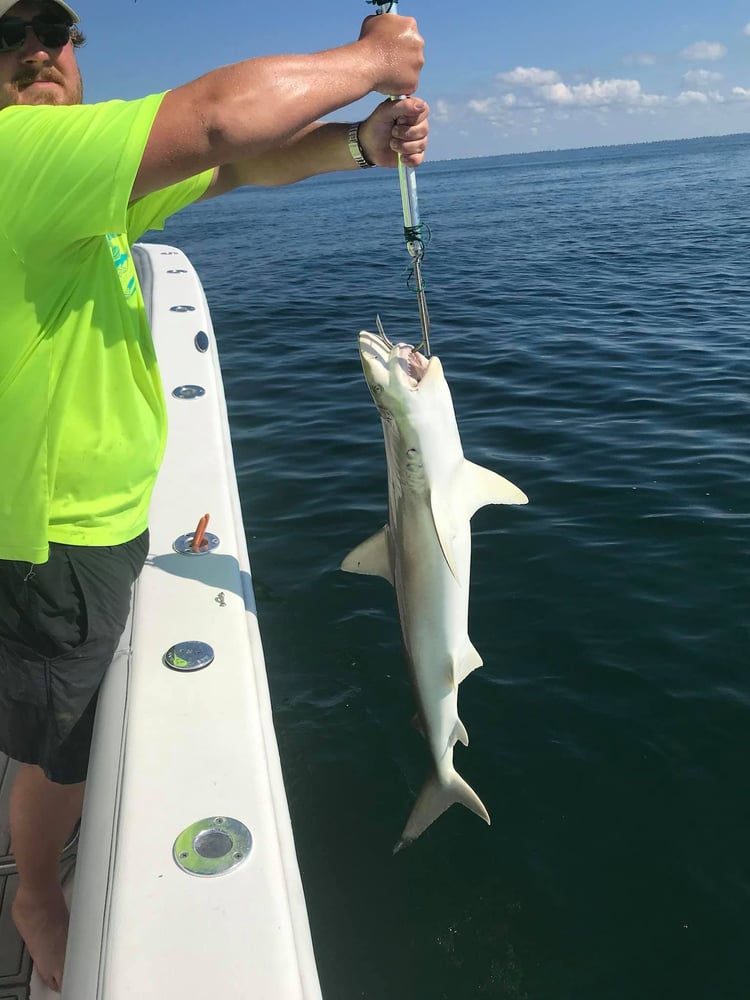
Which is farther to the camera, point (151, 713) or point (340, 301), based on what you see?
point (340, 301)

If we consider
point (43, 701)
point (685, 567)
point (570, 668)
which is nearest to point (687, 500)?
point (685, 567)

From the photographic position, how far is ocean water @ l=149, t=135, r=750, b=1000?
3.27 metres

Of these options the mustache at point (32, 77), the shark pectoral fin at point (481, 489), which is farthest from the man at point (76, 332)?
the shark pectoral fin at point (481, 489)

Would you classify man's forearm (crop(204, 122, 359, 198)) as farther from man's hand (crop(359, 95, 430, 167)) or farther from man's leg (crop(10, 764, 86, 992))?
man's leg (crop(10, 764, 86, 992))

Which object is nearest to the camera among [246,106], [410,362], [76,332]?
[246,106]

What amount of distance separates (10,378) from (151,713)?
1029mm

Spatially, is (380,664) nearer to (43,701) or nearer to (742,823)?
(742,823)

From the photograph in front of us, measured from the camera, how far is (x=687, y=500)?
6477 millimetres

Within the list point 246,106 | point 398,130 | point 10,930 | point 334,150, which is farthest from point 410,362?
point 10,930

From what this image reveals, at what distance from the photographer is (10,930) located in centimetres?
292

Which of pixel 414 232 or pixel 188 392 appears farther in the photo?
pixel 188 392

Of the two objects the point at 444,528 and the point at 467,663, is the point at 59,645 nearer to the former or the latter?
the point at 444,528

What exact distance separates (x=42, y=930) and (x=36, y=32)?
8.56 feet

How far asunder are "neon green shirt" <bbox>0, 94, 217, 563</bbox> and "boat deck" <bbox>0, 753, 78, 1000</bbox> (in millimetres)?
1505
